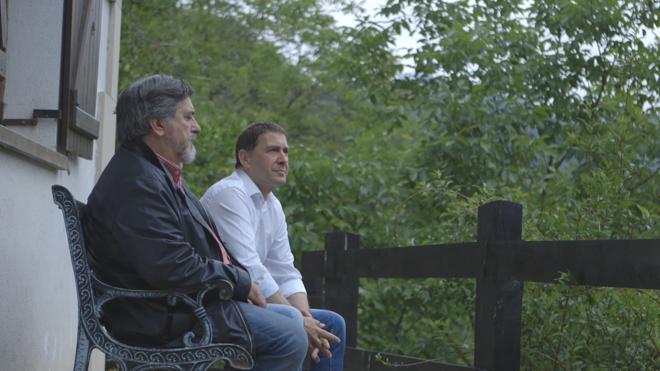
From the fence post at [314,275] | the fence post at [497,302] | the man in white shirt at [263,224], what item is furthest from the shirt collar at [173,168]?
the fence post at [314,275]

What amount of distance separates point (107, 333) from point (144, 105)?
806mm

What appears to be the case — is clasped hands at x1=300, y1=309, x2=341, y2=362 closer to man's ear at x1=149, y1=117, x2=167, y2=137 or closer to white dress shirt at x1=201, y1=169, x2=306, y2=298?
white dress shirt at x1=201, y1=169, x2=306, y2=298

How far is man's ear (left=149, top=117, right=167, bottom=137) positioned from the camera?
3.98 metres

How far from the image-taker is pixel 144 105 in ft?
13.0

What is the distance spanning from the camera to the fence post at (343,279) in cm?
784

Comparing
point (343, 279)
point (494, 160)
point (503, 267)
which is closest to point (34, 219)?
point (503, 267)

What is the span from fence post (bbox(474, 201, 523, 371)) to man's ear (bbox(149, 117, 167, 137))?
185 cm

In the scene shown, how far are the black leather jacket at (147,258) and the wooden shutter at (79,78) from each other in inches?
63.1

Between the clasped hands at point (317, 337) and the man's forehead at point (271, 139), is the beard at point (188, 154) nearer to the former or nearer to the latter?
the clasped hands at point (317, 337)

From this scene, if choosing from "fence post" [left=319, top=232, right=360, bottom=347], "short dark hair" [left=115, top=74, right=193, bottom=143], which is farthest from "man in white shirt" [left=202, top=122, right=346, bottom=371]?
"fence post" [left=319, top=232, right=360, bottom=347]

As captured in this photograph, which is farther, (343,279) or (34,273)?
(343,279)

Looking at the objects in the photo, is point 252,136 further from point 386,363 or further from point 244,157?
point 386,363

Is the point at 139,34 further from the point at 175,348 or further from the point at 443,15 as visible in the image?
the point at 175,348

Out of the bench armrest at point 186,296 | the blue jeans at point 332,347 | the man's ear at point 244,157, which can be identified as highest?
the man's ear at point 244,157
